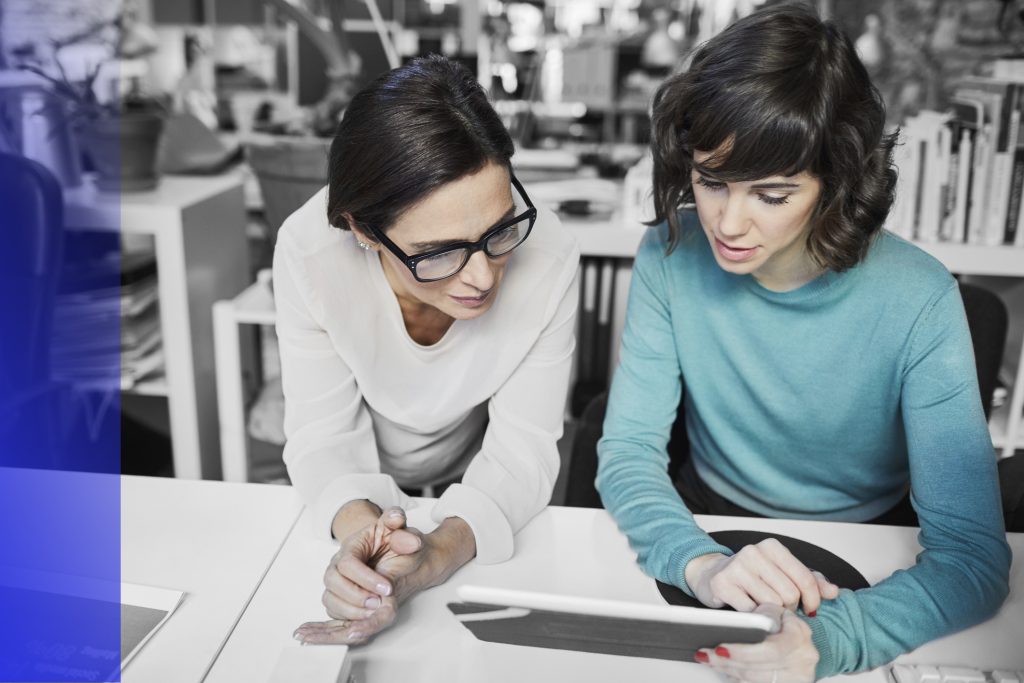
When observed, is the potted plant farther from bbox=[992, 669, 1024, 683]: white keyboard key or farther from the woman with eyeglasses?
bbox=[992, 669, 1024, 683]: white keyboard key

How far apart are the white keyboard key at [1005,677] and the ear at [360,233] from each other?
0.78 m

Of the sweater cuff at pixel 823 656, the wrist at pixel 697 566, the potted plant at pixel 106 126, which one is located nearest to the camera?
the sweater cuff at pixel 823 656

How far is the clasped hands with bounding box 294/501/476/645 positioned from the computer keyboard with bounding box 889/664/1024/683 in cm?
45

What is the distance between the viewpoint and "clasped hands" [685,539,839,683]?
780mm

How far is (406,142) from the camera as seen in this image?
986 millimetres

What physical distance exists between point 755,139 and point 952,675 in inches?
23.2

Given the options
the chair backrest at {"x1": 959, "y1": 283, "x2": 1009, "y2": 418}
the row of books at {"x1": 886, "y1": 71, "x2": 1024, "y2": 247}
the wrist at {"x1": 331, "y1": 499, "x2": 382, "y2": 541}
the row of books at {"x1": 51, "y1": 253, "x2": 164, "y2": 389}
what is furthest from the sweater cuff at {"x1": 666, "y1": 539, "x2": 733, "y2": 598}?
the row of books at {"x1": 51, "y1": 253, "x2": 164, "y2": 389}

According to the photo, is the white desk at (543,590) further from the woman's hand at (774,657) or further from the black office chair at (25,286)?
the black office chair at (25,286)

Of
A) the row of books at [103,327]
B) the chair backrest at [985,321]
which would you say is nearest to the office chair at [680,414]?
the chair backrest at [985,321]

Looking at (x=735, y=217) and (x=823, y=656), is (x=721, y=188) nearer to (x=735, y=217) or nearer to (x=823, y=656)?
(x=735, y=217)

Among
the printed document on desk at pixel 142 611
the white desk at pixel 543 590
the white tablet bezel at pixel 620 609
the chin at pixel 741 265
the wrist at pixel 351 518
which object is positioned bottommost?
the white desk at pixel 543 590

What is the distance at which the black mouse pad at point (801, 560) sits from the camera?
37.4 inches

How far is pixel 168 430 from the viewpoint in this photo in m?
2.79
